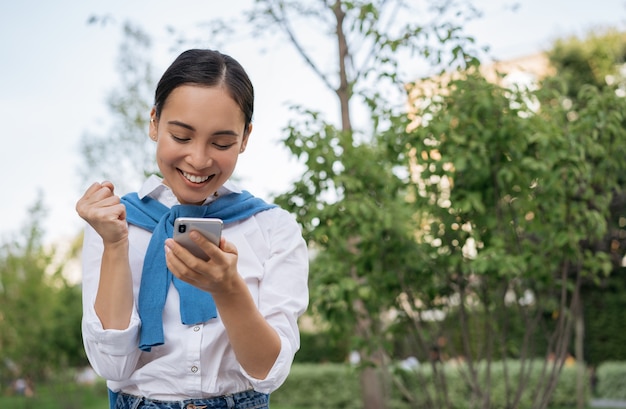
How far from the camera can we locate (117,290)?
4.66 ft

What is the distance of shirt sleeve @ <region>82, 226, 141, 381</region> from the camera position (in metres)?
1.42

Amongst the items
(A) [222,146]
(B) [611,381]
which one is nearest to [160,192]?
(A) [222,146]

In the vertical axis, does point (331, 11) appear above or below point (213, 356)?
above

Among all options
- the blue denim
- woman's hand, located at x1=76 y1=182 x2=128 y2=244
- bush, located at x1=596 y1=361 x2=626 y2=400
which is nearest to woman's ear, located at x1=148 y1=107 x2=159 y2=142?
woman's hand, located at x1=76 y1=182 x2=128 y2=244

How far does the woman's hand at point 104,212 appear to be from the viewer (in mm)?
1374

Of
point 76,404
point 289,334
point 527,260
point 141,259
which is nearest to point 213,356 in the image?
point 289,334

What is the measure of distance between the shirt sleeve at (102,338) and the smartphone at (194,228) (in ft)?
1.04

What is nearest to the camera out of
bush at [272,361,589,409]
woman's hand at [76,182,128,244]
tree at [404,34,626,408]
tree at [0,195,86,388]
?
woman's hand at [76,182,128,244]

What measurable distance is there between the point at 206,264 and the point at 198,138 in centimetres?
34

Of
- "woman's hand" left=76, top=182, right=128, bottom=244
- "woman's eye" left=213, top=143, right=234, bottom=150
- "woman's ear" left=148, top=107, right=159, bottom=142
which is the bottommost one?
"woman's hand" left=76, top=182, right=128, bottom=244

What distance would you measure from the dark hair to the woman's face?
17 mm

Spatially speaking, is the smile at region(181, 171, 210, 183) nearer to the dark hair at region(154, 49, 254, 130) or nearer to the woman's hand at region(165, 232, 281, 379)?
the dark hair at region(154, 49, 254, 130)

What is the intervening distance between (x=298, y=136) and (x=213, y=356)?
10.8 feet

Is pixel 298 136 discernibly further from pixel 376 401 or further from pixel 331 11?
pixel 376 401
